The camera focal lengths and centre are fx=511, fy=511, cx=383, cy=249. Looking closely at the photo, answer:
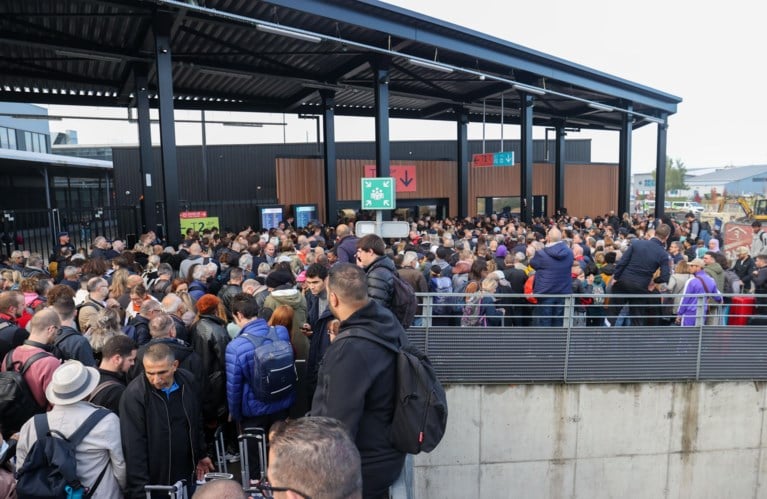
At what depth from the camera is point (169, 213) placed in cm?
1270

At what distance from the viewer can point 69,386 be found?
10.1 feet

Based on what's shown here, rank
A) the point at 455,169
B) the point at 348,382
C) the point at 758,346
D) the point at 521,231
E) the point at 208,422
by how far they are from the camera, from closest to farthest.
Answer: the point at 348,382 < the point at 208,422 < the point at 758,346 < the point at 521,231 < the point at 455,169

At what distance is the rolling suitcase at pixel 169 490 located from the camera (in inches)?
130

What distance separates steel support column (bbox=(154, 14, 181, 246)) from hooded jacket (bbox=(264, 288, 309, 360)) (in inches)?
320

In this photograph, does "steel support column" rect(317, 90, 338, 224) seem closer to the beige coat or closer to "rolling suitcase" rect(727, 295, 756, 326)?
"rolling suitcase" rect(727, 295, 756, 326)

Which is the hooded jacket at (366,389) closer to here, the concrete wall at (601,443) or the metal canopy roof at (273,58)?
the concrete wall at (601,443)

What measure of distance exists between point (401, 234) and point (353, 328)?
3.85 meters

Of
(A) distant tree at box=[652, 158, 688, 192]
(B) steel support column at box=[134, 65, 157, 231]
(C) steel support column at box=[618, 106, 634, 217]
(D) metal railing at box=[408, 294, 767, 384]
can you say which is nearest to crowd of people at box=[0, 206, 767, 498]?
(D) metal railing at box=[408, 294, 767, 384]

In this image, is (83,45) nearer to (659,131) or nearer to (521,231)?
(521,231)

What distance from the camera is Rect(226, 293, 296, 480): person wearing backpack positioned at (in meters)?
4.25

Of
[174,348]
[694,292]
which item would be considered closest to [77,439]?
[174,348]

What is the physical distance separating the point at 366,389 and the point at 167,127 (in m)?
11.8

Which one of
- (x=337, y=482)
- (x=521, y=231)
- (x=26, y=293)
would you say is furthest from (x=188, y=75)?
(x=337, y=482)

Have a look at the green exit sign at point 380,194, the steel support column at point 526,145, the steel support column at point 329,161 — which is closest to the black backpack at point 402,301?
the green exit sign at point 380,194
